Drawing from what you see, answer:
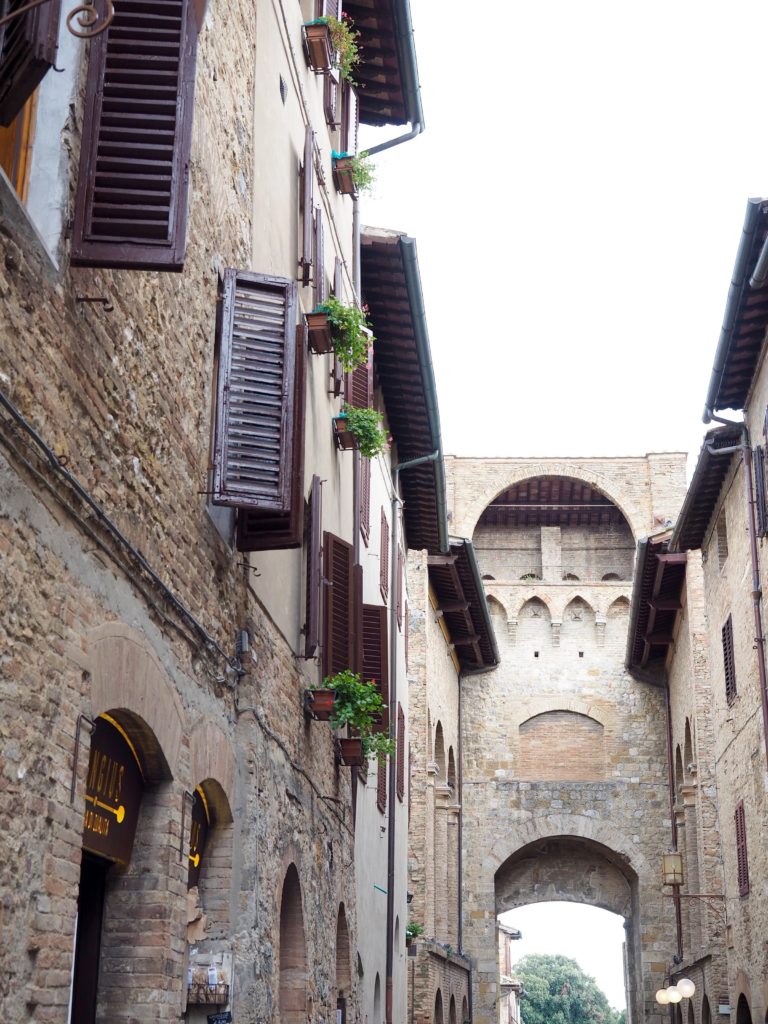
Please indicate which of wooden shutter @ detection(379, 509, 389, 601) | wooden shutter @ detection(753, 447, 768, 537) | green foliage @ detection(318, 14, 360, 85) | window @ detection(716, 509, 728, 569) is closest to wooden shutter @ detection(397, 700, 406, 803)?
wooden shutter @ detection(379, 509, 389, 601)

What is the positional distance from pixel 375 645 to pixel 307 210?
4976 mm

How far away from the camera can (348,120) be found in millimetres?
13883

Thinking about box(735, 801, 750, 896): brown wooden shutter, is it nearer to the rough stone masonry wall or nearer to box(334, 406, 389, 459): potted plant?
box(334, 406, 389, 459): potted plant

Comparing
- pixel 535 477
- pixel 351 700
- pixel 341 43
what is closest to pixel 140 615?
pixel 351 700

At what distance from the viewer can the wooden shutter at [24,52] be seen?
4141 millimetres

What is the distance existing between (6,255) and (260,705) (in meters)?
4.33

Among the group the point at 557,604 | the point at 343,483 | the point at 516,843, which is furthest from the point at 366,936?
the point at 557,604

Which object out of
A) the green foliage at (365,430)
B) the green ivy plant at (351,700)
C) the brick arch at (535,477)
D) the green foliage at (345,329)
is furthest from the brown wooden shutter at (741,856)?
the brick arch at (535,477)

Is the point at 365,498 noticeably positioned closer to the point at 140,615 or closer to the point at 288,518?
the point at 288,518

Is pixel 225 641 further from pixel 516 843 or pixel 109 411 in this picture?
pixel 516 843

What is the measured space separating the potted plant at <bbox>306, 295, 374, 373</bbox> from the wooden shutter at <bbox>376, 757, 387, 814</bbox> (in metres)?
6.22

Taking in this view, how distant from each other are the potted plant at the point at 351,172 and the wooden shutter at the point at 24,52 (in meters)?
8.69

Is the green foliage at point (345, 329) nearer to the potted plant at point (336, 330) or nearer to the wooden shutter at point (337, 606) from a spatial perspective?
the potted plant at point (336, 330)

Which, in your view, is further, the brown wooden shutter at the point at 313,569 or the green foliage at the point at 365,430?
the green foliage at the point at 365,430
